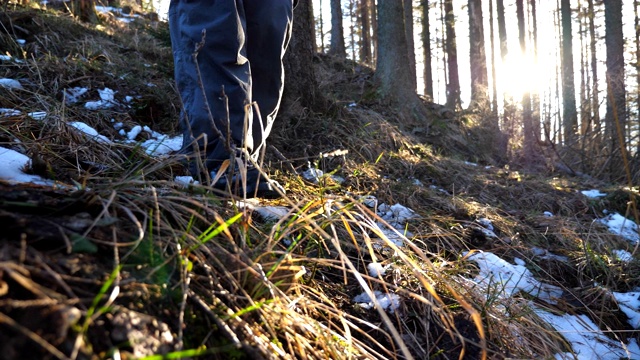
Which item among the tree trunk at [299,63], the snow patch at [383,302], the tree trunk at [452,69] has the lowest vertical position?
the snow patch at [383,302]

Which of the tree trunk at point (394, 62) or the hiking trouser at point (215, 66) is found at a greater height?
the tree trunk at point (394, 62)

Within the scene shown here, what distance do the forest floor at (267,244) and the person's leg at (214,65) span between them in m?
0.21

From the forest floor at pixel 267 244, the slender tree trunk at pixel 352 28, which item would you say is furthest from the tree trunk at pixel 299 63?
the slender tree trunk at pixel 352 28

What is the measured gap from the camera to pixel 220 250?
37.4 inches

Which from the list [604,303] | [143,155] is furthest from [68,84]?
[604,303]

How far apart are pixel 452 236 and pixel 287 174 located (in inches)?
35.4

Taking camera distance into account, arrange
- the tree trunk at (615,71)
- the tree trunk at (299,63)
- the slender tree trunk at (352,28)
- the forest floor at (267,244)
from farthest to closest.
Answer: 1. the slender tree trunk at (352,28)
2. the tree trunk at (615,71)
3. the tree trunk at (299,63)
4. the forest floor at (267,244)

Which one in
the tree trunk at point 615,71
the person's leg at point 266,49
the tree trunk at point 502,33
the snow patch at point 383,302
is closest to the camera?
the snow patch at point 383,302

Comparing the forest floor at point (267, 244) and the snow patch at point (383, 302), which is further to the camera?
the snow patch at point (383, 302)

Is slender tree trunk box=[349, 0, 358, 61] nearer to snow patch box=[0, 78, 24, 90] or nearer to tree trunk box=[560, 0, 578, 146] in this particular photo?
tree trunk box=[560, 0, 578, 146]

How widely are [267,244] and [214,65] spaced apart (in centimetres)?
89

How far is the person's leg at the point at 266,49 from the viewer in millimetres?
1813

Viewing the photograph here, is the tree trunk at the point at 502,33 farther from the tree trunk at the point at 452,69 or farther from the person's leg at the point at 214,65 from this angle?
the person's leg at the point at 214,65

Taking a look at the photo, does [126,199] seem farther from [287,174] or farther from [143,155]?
[287,174]
